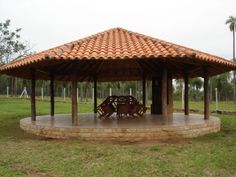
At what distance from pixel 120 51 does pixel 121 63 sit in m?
4.93

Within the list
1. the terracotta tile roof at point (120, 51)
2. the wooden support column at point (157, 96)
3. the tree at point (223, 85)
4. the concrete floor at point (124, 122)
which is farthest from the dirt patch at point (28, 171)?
the tree at point (223, 85)

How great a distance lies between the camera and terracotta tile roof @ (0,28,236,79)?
407 inches

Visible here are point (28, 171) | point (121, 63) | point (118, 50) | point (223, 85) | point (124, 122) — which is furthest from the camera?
point (223, 85)

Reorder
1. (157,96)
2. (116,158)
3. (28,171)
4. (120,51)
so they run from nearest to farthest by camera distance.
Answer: (28,171) < (116,158) < (120,51) < (157,96)

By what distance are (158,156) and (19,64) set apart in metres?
5.89

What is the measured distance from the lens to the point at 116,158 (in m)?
8.05

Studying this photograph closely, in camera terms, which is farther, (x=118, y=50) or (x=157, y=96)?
(x=157, y=96)

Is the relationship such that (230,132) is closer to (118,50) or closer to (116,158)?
(118,50)

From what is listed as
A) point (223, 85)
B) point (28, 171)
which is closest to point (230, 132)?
point (28, 171)

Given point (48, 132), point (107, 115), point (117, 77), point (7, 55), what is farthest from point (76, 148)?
point (7, 55)

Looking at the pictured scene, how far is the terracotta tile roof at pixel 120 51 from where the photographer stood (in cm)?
1034

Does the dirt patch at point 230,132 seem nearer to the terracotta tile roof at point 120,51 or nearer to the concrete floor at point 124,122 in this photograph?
the concrete floor at point 124,122

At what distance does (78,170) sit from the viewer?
23.3 ft

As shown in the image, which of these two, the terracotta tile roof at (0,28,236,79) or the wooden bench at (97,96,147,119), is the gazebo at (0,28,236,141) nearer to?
the terracotta tile roof at (0,28,236,79)
